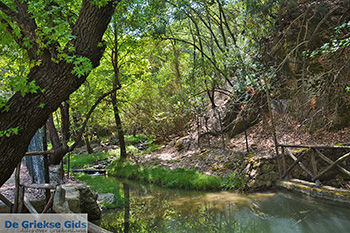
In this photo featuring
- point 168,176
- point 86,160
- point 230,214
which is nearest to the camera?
point 230,214

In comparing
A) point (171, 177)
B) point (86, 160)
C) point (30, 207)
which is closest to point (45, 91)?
point (30, 207)

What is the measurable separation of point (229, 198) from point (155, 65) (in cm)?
1659

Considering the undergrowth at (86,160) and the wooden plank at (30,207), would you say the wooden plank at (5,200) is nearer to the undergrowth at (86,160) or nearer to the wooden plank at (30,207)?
the wooden plank at (30,207)

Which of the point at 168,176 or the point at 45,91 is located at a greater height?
the point at 45,91

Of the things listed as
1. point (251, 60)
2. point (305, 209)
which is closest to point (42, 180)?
point (305, 209)

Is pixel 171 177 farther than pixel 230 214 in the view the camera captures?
Yes

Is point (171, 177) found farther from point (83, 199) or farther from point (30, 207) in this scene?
point (30, 207)

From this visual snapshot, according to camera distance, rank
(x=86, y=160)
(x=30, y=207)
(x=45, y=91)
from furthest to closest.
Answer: (x=86, y=160)
(x=30, y=207)
(x=45, y=91)

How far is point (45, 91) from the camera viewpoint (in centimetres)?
303

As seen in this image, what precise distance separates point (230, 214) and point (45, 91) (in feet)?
18.9

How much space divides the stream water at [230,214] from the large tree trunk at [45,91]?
4076mm

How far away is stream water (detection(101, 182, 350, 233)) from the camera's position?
5945 millimetres

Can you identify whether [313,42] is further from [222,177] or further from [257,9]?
[222,177]

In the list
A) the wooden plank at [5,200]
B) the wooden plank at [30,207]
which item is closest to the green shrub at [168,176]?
the wooden plank at [30,207]
